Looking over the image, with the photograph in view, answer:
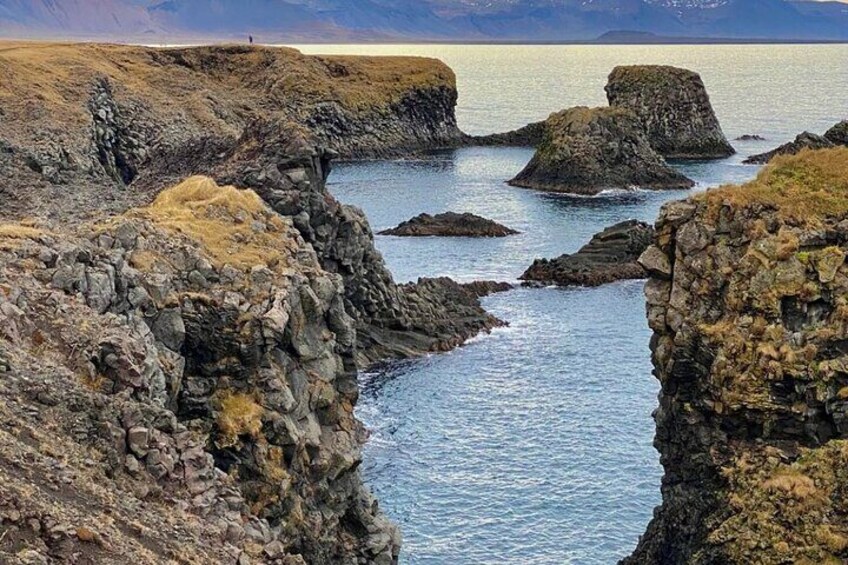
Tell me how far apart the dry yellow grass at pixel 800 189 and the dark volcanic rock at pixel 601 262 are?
52.8 meters

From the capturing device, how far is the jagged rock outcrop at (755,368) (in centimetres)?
3953

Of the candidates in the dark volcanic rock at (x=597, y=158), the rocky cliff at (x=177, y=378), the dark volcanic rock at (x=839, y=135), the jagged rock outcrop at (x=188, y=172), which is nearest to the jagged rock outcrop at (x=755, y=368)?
the rocky cliff at (x=177, y=378)

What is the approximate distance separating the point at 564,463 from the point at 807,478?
21101 millimetres

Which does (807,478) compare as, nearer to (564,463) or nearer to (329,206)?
(564,463)

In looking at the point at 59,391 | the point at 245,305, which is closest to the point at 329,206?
→ the point at 245,305

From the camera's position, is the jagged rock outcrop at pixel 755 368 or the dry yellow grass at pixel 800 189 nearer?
the jagged rock outcrop at pixel 755 368

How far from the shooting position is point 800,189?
4462 cm

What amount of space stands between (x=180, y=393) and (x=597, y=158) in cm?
12661

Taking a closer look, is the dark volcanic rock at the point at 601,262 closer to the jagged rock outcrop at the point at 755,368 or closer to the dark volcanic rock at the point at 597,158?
the dark volcanic rock at the point at 597,158

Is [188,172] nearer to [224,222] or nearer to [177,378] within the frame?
[224,222]

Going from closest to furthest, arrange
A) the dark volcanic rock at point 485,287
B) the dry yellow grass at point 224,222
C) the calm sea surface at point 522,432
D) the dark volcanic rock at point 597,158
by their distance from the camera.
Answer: the dry yellow grass at point 224,222 → the calm sea surface at point 522,432 → the dark volcanic rock at point 485,287 → the dark volcanic rock at point 597,158

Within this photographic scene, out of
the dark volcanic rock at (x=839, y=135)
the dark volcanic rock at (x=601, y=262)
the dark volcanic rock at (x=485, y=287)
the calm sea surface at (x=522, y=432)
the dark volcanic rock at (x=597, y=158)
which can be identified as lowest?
the calm sea surface at (x=522, y=432)

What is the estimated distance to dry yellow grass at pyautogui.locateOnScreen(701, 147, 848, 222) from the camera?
143 ft

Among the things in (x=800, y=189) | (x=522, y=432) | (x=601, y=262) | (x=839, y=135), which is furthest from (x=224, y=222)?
(x=839, y=135)
